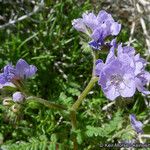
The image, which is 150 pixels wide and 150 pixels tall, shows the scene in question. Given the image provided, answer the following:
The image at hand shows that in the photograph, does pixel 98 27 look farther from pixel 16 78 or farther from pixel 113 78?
pixel 16 78

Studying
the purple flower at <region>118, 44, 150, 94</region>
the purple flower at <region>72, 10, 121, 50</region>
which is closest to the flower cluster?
the purple flower at <region>72, 10, 121, 50</region>

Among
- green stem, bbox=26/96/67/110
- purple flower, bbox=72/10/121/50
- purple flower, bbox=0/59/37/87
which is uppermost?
purple flower, bbox=72/10/121/50

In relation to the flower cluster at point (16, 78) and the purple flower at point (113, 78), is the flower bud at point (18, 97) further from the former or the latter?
the purple flower at point (113, 78)

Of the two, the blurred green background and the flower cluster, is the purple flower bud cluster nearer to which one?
the flower cluster

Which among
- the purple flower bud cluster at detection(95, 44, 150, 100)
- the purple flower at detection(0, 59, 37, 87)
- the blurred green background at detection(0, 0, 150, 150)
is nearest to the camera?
the purple flower bud cluster at detection(95, 44, 150, 100)

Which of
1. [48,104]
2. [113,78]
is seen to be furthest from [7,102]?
[113,78]

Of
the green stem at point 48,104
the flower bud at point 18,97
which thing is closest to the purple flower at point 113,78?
the green stem at point 48,104

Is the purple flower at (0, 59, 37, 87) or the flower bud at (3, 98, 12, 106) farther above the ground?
the purple flower at (0, 59, 37, 87)
